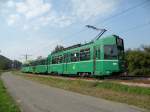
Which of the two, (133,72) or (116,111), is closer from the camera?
(116,111)

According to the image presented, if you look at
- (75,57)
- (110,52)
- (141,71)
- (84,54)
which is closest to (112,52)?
(110,52)

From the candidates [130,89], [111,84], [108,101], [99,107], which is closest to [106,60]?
[111,84]

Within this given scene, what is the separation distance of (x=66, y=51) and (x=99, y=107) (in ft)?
69.7

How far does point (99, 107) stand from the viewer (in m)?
13.4

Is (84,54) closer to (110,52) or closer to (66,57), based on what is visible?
(110,52)

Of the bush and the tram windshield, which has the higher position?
the tram windshield

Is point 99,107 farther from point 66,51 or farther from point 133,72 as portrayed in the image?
point 133,72

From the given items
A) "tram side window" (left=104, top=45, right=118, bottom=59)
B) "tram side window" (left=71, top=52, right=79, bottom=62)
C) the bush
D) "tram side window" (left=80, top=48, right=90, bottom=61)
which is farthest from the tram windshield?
the bush

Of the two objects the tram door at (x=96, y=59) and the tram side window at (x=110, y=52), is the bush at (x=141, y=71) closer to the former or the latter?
the tram door at (x=96, y=59)

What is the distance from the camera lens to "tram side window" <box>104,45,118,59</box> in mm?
24984

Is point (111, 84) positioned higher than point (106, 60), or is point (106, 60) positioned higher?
point (106, 60)

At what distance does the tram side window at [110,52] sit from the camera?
984 inches

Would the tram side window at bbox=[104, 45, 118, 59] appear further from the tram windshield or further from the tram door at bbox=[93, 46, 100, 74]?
the tram door at bbox=[93, 46, 100, 74]

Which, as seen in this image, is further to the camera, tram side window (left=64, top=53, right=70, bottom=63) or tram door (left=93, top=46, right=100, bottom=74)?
tram side window (left=64, top=53, right=70, bottom=63)
